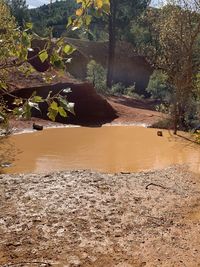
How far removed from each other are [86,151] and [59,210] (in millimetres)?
8702

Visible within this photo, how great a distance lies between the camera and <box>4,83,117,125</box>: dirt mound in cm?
2620

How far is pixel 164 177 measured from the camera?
12891 mm

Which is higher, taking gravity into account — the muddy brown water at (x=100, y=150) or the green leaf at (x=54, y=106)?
the green leaf at (x=54, y=106)

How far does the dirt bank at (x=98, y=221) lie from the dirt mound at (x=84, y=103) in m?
14.1

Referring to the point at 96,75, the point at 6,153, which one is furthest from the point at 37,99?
the point at 96,75

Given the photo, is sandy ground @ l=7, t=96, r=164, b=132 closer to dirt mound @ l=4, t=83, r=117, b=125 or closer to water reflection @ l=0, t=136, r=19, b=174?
dirt mound @ l=4, t=83, r=117, b=125

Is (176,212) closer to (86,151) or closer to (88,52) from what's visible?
(86,151)

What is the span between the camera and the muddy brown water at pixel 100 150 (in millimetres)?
15523

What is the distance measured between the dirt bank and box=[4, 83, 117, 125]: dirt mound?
14.1 meters

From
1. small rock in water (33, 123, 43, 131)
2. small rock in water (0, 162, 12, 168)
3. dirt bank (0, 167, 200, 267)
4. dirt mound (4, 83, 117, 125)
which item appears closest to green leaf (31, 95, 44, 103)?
dirt bank (0, 167, 200, 267)

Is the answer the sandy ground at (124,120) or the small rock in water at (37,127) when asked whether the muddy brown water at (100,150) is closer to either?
the small rock in water at (37,127)

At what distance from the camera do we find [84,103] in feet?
92.2

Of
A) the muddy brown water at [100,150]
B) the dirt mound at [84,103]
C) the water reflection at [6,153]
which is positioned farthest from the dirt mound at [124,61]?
the water reflection at [6,153]

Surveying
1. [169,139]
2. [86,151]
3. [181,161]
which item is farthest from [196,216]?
[169,139]
